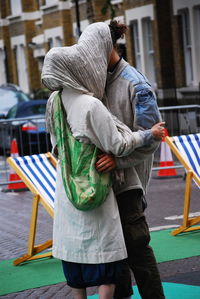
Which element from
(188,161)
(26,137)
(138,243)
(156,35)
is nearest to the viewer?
(138,243)

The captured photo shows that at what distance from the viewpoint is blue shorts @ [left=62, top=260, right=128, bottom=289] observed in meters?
A: 5.11

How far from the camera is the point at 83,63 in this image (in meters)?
5.06

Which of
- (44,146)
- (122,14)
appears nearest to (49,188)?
(44,146)

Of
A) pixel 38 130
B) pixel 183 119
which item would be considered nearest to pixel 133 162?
pixel 38 130

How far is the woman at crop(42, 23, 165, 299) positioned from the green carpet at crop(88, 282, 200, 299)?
4.27ft

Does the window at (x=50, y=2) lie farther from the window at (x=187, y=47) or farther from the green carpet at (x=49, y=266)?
the green carpet at (x=49, y=266)

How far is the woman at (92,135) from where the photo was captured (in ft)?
16.5

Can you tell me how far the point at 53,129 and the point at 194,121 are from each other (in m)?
10.7

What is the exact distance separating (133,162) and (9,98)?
68.6 feet

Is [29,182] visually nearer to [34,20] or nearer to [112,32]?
[112,32]

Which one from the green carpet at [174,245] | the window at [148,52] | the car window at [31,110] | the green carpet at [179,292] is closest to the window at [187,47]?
the window at [148,52]

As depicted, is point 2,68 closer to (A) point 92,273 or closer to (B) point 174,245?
(B) point 174,245

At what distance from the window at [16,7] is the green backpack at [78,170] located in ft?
127

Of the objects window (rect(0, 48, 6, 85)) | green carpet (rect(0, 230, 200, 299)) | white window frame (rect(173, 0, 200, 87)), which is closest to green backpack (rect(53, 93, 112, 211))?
green carpet (rect(0, 230, 200, 299))
